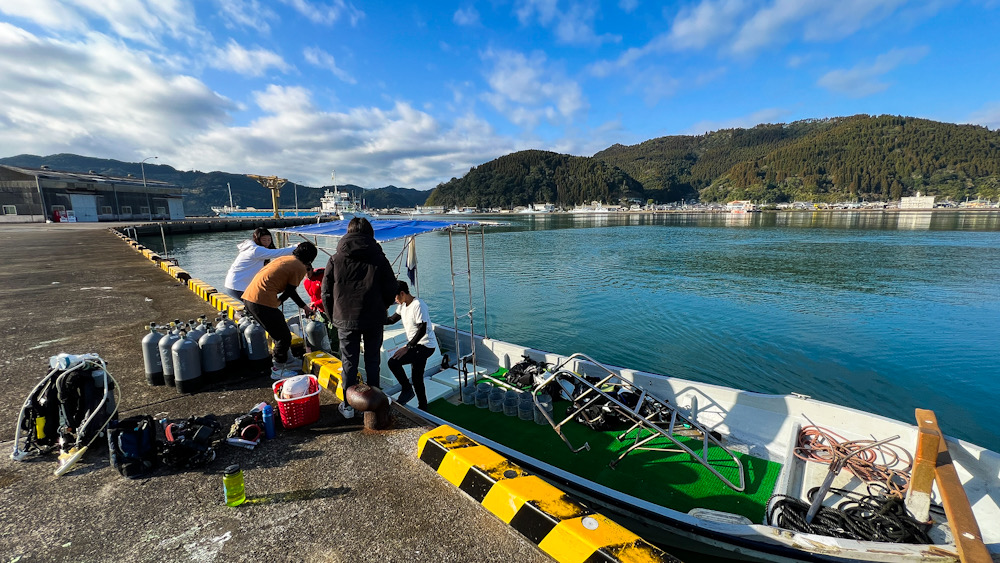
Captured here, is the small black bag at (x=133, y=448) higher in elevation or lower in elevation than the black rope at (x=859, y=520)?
higher

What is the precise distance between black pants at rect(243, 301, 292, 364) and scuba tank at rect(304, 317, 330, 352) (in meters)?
1.11

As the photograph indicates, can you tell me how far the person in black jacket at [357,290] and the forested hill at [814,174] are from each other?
168 metres

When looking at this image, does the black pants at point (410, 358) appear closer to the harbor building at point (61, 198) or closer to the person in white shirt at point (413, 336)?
the person in white shirt at point (413, 336)

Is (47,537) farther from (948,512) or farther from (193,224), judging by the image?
(193,224)

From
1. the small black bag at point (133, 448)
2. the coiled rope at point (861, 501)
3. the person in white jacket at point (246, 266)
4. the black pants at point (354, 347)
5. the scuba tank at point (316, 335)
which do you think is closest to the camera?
the small black bag at point (133, 448)

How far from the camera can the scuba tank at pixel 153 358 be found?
4680mm

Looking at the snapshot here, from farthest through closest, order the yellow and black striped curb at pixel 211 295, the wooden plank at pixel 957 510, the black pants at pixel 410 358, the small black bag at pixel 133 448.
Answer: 1. the yellow and black striped curb at pixel 211 295
2. the black pants at pixel 410 358
3. the small black bag at pixel 133 448
4. the wooden plank at pixel 957 510

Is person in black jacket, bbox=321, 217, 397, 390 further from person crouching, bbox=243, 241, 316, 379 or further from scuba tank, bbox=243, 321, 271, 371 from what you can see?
scuba tank, bbox=243, 321, 271, 371

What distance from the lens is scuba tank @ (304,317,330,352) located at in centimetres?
659

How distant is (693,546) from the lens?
3818 mm

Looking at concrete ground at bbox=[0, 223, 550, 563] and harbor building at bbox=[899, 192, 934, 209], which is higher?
harbor building at bbox=[899, 192, 934, 209]

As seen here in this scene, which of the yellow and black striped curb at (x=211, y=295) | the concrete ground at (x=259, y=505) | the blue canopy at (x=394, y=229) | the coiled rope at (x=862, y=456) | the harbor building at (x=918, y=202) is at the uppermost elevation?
the harbor building at (x=918, y=202)

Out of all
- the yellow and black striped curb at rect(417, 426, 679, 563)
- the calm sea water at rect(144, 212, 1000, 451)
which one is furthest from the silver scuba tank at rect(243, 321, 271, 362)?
the yellow and black striped curb at rect(417, 426, 679, 563)

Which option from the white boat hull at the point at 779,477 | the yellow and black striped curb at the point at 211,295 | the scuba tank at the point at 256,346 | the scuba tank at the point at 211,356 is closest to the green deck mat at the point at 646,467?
the white boat hull at the point at 779,477
